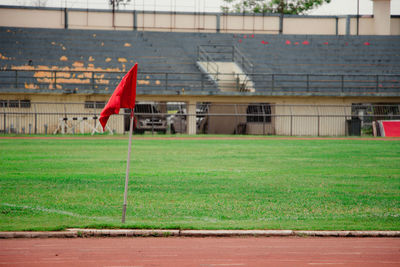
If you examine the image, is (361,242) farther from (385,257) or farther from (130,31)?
(130,31)

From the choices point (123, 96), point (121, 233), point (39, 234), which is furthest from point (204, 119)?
point (39, 234)

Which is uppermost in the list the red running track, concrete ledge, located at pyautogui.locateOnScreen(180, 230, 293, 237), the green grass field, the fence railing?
the fence railing

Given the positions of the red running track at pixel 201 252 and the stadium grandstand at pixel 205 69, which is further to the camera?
the stadium grandstand at pixel 205 69

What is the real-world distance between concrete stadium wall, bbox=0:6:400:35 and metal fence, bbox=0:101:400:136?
12296 millimetres

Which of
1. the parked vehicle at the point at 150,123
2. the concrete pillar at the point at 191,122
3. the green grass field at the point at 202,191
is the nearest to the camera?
the green grass field at the point at 202,191

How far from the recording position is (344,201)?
10344 millimetres

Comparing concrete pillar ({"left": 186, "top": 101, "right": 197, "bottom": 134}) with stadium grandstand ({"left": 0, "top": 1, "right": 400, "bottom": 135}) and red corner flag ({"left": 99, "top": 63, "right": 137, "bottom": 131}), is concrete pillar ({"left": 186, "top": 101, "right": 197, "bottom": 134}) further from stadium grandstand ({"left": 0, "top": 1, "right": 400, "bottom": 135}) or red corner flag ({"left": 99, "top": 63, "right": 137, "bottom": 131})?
red corner flag ({"left": 99, "top": 63, "right": 137, "bottom": 131})

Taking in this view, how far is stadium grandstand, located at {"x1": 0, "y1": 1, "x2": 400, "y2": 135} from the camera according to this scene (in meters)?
34.8

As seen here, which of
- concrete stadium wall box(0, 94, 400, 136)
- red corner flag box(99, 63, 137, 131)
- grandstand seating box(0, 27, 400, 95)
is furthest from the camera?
grandstand seating box(0, 27, 400, 95)

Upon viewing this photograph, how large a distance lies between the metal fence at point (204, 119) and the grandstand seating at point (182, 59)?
1513mm

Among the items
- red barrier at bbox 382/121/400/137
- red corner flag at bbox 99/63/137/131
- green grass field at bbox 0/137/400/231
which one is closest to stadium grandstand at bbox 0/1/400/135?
red barrier at bbox 382/121/400/137

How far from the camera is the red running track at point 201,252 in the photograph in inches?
239

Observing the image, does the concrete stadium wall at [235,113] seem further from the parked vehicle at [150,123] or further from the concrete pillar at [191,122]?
the parked vehicle at [150,123]

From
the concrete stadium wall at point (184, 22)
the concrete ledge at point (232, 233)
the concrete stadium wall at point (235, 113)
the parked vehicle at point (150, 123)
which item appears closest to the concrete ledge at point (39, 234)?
the concrete ledge at point (232, 233)
